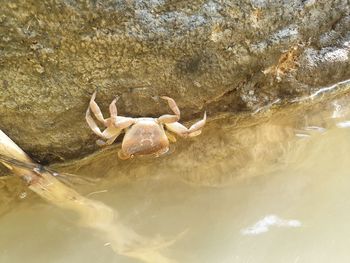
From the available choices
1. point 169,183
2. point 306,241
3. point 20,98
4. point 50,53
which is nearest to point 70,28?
point 50,53

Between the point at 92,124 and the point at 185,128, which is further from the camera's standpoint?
the point at 185,128

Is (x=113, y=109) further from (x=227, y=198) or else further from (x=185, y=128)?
(x=227, y=198)

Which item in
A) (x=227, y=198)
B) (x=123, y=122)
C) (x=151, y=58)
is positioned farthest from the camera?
(x=227, y=198)

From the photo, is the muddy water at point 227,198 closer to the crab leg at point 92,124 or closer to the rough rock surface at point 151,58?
the rough rock surface at point 151,58

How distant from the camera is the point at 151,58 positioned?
7.67ft

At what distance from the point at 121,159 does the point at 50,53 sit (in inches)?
29.7

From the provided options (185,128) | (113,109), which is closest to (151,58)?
(113,109)

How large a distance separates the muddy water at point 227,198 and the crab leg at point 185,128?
0.20 meters

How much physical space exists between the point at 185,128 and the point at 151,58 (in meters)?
0.43

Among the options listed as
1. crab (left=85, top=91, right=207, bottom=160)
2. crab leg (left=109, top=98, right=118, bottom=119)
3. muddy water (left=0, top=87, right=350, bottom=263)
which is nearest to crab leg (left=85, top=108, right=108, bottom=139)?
crab (left=85, top=91, right=207, bottom=160)

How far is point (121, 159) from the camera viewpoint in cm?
267

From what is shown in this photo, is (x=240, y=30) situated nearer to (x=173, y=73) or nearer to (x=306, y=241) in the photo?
(x=173, y=73)

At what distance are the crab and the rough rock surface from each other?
0.10 meters

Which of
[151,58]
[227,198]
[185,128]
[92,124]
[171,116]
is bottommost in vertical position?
[227,198]
